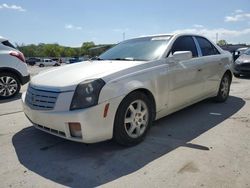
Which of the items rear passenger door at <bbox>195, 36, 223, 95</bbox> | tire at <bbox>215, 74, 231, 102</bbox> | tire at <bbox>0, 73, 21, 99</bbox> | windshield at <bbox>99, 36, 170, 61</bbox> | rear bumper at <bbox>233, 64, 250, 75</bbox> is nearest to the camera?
windshield at <bbox>99, 36, 170, 61</bbox>

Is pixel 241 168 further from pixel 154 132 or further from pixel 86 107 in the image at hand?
pixel 86 107

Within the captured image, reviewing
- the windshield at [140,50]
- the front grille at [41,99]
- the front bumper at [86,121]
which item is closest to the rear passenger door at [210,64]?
the windshield at [140,50]

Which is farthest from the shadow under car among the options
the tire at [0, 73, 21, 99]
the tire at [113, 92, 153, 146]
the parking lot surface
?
the tire at [0, 73, 21, 99]

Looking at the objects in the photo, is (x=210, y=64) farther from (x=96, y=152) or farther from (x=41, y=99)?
(x=41, y=99)

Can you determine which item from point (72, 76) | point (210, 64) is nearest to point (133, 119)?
point (72, 76)

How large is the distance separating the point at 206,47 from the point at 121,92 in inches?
115

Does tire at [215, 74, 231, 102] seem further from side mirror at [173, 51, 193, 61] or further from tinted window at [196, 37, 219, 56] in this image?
side mirror at [173, 51, 193, 61]

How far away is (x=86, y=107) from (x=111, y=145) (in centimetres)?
82

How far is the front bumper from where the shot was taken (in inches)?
128

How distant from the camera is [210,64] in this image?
5.54 m

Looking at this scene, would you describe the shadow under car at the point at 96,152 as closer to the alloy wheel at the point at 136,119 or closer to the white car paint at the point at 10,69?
the alloy wheel at the point at 136,119

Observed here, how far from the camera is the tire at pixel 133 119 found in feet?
11.6

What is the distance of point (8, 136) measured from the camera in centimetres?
433

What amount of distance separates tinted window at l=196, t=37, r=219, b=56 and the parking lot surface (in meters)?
1.44
